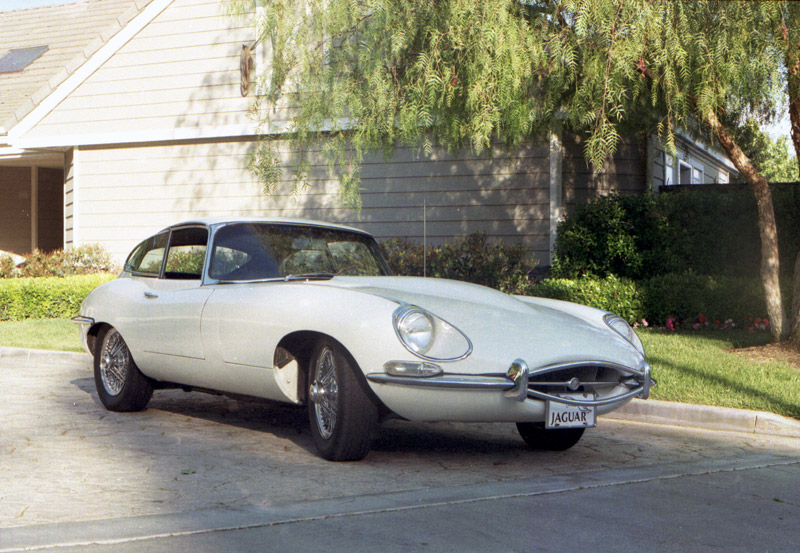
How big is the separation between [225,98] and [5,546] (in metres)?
13.9

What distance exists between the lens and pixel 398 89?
901cm

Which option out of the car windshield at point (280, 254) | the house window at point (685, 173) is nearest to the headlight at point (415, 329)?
the car windshield at point (280, 254)

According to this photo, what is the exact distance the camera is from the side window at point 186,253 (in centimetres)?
673

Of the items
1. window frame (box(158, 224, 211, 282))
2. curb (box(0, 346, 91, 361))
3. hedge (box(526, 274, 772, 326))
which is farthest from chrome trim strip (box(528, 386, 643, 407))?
curb (box(0, 346, 91, 361))

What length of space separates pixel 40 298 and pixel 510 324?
39.2ft

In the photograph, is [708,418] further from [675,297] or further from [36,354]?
[36,354]

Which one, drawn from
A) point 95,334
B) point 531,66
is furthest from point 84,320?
point 531,66

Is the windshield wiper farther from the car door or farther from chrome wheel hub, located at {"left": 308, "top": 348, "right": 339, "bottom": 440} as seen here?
chrome wheel hub, located at {"left": 308, "top": 348, "right": 339, "bottom": 440}

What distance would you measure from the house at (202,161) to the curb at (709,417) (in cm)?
685

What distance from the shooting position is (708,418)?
730cm

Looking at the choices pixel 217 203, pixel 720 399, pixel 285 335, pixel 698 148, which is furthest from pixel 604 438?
pixel 698 148

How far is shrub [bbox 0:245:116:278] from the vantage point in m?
17.0

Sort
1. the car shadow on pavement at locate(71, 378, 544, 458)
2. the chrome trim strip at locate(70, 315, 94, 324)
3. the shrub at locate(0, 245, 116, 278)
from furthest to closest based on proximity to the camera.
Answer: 1. the shrub at locate(0, 245, 116, 278)
2. the chrome trim strip at locate(70, 315, 94, 324)
3. the car shadow on pavement at locate(71, 378, 544, 458)

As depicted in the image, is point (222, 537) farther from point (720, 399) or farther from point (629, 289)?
point (629, 289)
